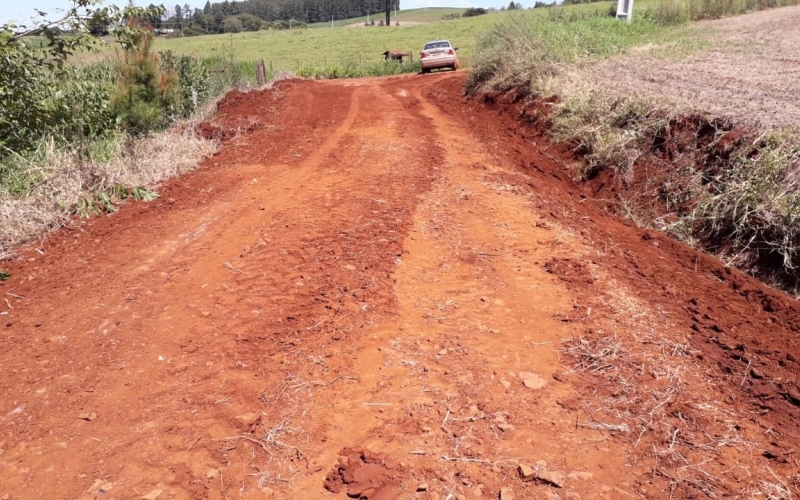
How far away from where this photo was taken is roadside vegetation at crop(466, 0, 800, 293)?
563cm

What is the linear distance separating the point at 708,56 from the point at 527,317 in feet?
42.2

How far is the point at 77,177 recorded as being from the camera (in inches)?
288

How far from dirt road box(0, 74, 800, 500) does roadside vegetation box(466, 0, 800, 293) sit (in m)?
0.62

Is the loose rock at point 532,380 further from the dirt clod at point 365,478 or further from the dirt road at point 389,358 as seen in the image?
the dirt clod at point 365,478

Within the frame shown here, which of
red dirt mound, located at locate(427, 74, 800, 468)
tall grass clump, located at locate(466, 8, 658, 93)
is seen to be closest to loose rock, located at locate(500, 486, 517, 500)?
red dirt mound, located at locate(427, 74, 800, 468)

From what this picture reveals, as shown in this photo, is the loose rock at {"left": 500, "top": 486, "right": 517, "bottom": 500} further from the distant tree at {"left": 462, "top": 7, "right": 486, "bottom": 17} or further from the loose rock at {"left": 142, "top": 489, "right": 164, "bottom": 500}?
the distant tree at {"left": 462, "top": 7, "right": 486, "bottom": 17}

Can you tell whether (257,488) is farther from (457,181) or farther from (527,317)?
(457,181)

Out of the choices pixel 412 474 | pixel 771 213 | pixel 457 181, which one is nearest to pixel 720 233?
pixel 771 213

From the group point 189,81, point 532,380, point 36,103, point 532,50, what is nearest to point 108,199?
point 36,103

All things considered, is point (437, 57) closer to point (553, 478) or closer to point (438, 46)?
point (438, 46)

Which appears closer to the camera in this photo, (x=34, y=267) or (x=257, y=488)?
(x=257, y=488)

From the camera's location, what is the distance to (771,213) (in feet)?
18.3

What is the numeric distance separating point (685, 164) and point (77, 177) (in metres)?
7.95

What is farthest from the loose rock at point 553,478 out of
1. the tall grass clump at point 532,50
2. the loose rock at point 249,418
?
the tall grass clump at point 532,50
